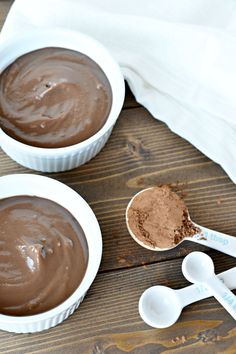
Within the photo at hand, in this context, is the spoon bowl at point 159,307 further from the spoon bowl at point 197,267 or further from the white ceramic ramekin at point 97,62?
the white ceramic ramekin at point 97,62

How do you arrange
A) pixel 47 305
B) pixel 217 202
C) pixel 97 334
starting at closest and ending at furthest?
pixel 47 305 → pixel 97 334 → pixel 217 202

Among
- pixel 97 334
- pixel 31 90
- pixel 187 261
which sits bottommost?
pixel 97 334

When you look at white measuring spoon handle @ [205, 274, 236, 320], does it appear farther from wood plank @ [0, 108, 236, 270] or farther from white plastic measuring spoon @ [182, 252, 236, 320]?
wood plank @ [0, 108, 236, 270]

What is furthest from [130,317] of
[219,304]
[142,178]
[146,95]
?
[146,95]

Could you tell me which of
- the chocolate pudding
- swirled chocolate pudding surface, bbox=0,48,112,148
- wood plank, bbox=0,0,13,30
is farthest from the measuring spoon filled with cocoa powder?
wood plank, bbox=0,0,13,30

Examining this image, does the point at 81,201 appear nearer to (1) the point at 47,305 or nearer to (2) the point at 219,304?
(1) the point at 47,305

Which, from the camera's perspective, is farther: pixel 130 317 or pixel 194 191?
pixel 194 191

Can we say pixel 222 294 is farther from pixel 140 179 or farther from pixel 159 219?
pixel 140 179

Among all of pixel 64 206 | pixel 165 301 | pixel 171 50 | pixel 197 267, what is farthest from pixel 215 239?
pixel 171 50

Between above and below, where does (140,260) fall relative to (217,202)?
below
